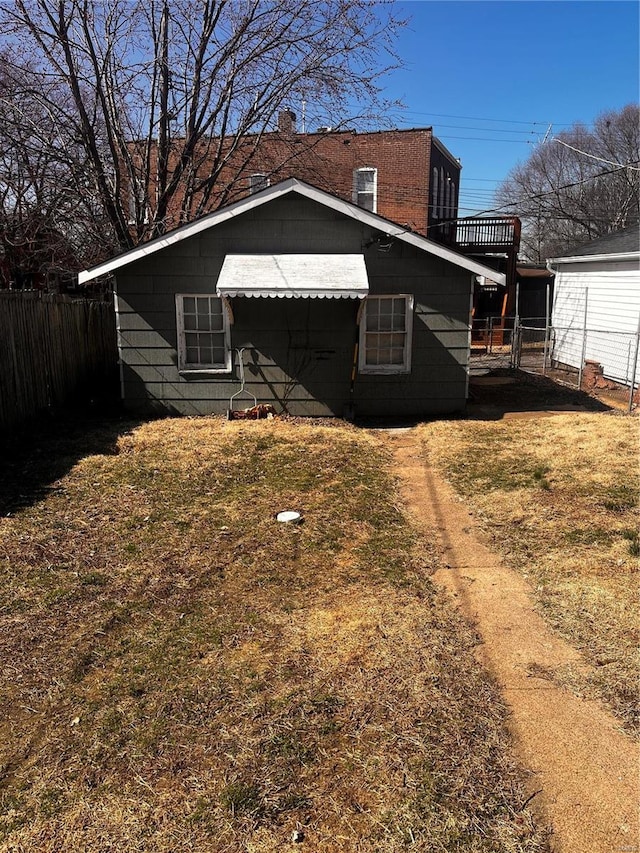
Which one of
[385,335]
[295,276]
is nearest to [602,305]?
[385,335]

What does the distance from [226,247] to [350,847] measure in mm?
9259

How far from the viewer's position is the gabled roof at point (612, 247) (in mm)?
14398

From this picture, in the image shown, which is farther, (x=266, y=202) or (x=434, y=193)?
(x=434, y=193)

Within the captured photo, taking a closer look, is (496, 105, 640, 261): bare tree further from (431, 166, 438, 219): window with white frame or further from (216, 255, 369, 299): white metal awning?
(216, 255, 369, 299): white metal awning

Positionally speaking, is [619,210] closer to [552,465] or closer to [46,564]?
[552,465]

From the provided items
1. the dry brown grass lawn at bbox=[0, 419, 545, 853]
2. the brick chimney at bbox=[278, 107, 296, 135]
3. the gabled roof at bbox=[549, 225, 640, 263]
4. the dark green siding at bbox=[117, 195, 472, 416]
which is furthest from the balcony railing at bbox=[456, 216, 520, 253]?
the dry brown grass lawn at bbox=[0, 419, 545, 853]

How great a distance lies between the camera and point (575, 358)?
17.5 metres

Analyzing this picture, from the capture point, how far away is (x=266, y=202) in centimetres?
1000

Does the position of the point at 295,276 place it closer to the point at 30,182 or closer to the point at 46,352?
the point at 46,352

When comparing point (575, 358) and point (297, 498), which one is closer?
point (297, 498)

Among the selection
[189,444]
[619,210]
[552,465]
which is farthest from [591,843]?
[619,210]

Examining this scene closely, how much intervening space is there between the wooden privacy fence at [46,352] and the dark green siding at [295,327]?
1.20 m

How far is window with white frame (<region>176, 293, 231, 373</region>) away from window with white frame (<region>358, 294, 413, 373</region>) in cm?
246

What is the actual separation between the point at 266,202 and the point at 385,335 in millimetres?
3061
